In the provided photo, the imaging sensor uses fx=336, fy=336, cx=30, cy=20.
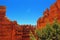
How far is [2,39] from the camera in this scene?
149 feet

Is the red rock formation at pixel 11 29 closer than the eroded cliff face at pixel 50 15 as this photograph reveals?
No

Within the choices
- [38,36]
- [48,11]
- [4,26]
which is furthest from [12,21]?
[38,36]

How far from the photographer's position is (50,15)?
42.4 meters

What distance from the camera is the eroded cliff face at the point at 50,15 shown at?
4150cm

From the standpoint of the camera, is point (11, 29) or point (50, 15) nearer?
point (50, 15)

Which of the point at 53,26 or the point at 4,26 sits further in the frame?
the point at 4,26

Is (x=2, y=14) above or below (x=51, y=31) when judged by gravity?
above

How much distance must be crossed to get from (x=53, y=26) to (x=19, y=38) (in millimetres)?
10908

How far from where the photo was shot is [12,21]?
46.2 meters

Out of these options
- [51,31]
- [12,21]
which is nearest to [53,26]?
[51,31]

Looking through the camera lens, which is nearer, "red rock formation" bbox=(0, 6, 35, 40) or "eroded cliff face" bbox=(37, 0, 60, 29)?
"eroded cliff face" bbox=(37, 0, 60, 29)

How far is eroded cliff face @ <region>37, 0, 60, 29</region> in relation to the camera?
41500 mm

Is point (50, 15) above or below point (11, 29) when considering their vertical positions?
above

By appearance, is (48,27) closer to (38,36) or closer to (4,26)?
(38,36)
